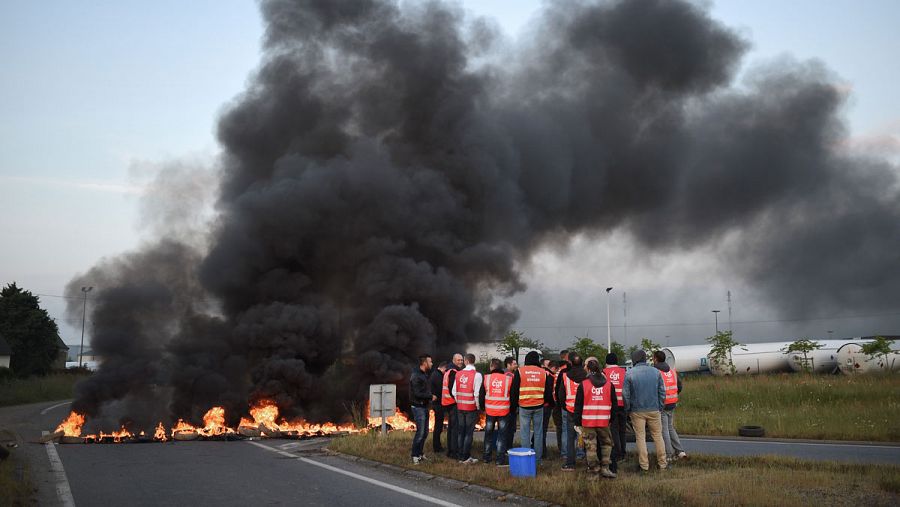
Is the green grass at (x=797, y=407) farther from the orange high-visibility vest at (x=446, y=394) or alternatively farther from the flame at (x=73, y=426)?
the flame at (x=73, y=426)

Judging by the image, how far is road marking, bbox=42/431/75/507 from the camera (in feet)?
31.6

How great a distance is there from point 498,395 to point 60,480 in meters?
7.46

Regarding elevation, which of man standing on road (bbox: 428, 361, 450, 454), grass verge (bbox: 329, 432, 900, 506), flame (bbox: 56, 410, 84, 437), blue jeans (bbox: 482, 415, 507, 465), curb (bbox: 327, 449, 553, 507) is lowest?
flame (bbox: 56, 410, 84, 437)

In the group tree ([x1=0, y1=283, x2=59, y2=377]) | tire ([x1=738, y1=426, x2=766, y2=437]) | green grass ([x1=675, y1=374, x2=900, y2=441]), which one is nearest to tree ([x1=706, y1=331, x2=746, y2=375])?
green grass ([x1=675, y1=374, x2=900, y2=441])

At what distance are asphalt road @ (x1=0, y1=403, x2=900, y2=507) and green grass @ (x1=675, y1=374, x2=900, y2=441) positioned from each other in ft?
6.34

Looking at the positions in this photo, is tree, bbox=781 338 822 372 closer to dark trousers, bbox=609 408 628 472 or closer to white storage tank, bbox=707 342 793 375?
white storage tank, bbox=707 342 793 375

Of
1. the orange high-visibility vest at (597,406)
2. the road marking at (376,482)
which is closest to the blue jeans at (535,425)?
the orange high-visibility vest at (597,406)

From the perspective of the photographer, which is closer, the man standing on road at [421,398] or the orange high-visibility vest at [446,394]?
the man standing on road at [421,398]

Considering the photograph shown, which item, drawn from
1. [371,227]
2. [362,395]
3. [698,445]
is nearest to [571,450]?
[698,445]

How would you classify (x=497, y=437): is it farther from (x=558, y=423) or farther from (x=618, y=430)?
(x=618, y=430)

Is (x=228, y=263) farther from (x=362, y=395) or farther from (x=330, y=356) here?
(x=362, y=395)

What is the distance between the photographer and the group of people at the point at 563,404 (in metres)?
10.5

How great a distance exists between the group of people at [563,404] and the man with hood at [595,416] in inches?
0.6

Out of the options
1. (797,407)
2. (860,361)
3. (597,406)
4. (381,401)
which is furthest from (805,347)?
(597,406)
